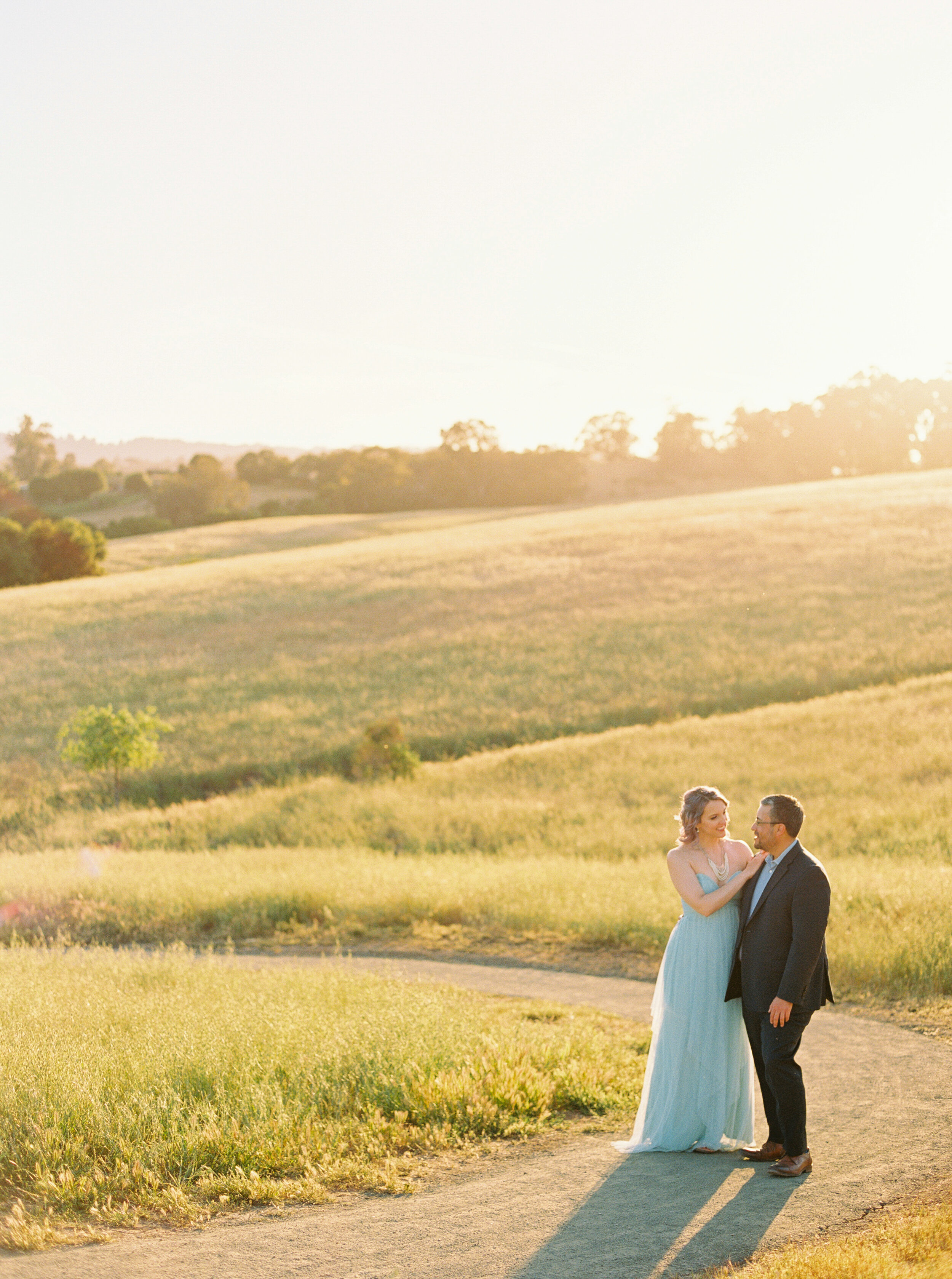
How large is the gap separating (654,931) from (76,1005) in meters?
7.37

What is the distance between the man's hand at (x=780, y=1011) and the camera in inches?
260

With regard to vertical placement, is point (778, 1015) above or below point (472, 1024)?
above

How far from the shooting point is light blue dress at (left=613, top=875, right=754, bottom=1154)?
23.1ft

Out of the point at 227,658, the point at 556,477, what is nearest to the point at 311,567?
the point at 227,658

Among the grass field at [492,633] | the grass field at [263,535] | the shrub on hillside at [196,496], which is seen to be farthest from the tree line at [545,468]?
the grass field at [492,633]

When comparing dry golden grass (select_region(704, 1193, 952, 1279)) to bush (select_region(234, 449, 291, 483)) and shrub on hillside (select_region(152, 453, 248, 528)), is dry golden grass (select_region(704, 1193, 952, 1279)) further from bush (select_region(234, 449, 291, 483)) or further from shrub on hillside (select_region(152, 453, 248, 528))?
bush (select_region(234, 449, 291, 483))

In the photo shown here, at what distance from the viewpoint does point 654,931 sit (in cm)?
1373

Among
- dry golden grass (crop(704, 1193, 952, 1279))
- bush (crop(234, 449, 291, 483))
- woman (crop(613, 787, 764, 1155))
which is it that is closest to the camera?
dry golden grass (crop(704, 1193, 952, 1279))

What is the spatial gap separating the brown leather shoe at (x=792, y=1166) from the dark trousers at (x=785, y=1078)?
3 cm

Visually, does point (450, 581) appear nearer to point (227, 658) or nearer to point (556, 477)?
point (227, 658)

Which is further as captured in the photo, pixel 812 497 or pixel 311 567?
pixel 812 497

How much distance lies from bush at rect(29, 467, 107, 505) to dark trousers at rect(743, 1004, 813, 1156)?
134 meters

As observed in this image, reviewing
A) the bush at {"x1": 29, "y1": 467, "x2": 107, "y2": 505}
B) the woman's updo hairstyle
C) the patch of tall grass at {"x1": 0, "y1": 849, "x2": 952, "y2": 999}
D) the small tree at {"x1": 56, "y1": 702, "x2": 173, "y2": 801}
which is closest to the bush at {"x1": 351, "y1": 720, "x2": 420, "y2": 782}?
the small tree at {"x1": 56, "y1": 702, "x2": 173, "y2": 801}

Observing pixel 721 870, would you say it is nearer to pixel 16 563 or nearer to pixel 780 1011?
pixel 780 1011
